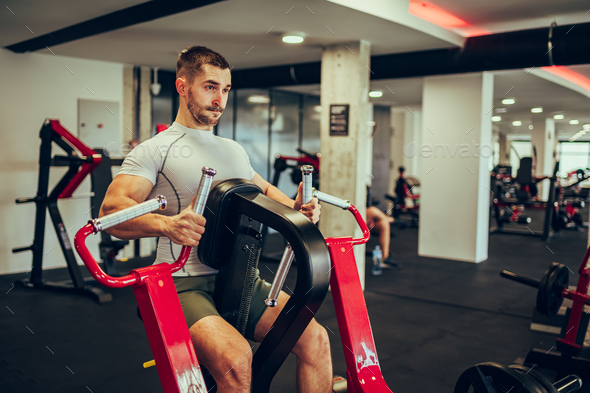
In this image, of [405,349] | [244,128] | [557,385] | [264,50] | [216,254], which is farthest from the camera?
[244,128]

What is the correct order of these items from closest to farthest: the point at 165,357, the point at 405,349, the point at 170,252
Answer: the point at 165,357 < the point at 170,252 < the point at 405,349

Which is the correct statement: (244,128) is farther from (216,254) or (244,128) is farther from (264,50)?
(216,254)

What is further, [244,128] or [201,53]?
[244,128]

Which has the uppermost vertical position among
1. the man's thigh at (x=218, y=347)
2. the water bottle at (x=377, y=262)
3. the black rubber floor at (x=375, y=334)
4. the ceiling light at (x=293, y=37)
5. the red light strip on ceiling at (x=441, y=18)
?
the red light strip on ceiling at (x=441, y=18)

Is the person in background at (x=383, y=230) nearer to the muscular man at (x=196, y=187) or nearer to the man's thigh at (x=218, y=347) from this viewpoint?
the muscular man at (x=196, y=187)

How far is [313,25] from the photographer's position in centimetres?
363

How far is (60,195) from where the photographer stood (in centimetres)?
416

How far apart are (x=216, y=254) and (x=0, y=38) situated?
397 centimetres

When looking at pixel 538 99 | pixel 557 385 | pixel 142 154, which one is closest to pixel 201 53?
pixel 142 154

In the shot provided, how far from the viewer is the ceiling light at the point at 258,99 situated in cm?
721

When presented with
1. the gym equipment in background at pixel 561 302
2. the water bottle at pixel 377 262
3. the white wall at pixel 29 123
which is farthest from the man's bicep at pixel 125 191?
the white wall at pixel 29 123

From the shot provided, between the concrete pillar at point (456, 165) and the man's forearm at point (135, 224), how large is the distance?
4899 mm

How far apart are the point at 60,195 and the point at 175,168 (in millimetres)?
3192

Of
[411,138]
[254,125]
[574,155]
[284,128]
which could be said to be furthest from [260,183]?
[574,155]
